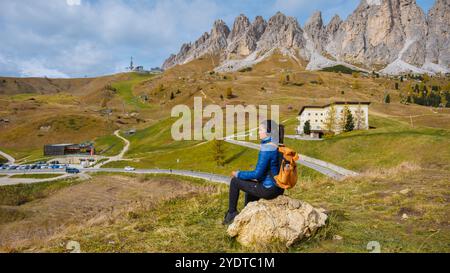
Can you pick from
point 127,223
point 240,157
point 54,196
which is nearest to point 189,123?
point 240,157

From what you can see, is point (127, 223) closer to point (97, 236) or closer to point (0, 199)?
point (97, 236)

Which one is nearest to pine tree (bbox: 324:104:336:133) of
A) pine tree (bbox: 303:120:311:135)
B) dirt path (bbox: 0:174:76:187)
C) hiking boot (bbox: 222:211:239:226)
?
pine tree (bbox: 303:120:311:135)

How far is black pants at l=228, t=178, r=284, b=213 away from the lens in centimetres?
1048

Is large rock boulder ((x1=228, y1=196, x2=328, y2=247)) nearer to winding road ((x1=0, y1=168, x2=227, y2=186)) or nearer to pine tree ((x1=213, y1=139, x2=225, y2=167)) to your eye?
winding road ((x1=0, y1=168, x2=227, y2=186))

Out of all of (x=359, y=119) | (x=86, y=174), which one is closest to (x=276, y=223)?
(x=86, y=174)

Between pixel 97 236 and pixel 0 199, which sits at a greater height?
pixel 97 236

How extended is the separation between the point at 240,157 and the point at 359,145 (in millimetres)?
28767

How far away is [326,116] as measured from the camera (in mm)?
99500

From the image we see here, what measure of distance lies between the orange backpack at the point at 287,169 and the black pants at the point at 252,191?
0.38 metres

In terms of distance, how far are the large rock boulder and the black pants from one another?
28cm

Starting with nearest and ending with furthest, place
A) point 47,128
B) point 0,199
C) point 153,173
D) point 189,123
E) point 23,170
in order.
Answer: point 0,199
point 153,173
point 23,170
point 189,123
point 47,128

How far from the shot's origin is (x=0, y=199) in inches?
2603

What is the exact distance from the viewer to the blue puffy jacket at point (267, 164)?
10.2 m
